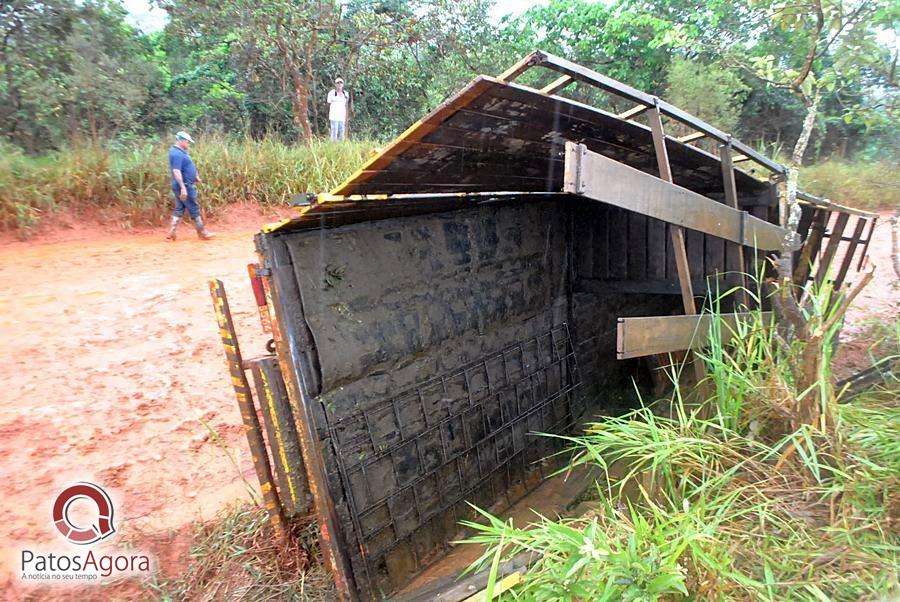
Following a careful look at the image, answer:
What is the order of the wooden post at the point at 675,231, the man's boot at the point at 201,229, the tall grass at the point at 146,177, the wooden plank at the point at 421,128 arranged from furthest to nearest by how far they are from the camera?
the man's boot at the point at 201,229 → the tall grass at the point at 146,177 → the wooden post at the point at 675,231 → the wooden plank at the point at 421,128

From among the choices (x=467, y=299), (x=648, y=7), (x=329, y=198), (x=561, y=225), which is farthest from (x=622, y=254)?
(x=648, y=7)

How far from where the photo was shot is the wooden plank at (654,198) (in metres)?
2.21

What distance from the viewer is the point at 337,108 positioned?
38.1 feet

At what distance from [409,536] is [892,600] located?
2.28 meters

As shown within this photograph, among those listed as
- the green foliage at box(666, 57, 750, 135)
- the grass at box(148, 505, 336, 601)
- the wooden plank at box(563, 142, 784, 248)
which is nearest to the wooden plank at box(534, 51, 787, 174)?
the wooden plank at box(563, 142, 784, 248)

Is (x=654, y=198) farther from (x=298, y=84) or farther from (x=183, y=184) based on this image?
(x=298, y=84)

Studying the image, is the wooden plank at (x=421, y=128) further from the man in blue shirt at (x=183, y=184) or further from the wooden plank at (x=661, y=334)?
the man in blue shirt at (x=183, y=184)

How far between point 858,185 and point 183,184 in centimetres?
1333

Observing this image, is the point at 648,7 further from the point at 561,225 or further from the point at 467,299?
the point at 467,299

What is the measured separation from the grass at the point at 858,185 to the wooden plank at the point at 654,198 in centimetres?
947

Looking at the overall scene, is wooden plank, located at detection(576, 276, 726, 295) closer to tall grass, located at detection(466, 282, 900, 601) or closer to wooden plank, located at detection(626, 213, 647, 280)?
wooden plank, located at detection(626, 213, 647, 280)

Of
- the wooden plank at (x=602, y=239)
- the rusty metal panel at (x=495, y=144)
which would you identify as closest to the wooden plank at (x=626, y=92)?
the rusty metal panel at (x=495, y=144)

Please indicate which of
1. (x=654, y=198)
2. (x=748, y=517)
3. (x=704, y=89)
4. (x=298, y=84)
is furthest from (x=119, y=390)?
(x=704, y=89)

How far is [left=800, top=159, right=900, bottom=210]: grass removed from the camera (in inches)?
434
